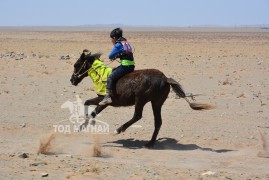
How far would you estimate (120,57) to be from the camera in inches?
408

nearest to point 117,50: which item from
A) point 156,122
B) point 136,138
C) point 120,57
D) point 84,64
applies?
point 120,57

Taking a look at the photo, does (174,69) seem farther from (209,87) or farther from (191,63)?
(209,87)

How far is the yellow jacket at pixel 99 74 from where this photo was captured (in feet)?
34.4

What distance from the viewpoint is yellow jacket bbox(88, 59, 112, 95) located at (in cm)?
1050

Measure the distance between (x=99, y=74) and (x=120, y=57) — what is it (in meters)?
0.61

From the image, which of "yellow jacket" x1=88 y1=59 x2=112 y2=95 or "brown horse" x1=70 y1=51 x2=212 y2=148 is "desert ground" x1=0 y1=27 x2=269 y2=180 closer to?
"brown horse" x1=70 y1=51 x2=212 y2=148

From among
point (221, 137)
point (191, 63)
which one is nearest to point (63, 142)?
point (221, 137)

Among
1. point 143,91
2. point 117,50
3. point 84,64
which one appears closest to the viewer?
point 143,91

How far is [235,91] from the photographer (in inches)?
690

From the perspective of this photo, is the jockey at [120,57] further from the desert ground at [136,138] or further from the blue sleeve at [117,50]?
the desert ground at [136,138]

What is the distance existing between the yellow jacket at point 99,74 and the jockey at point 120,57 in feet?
0.76

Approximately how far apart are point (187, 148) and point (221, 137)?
1110 millimetres

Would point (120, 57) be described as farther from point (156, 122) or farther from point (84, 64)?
point (156, 122)

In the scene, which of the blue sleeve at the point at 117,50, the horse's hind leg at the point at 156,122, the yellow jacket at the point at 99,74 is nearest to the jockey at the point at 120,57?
the blue sleeve at the point at 117,50
